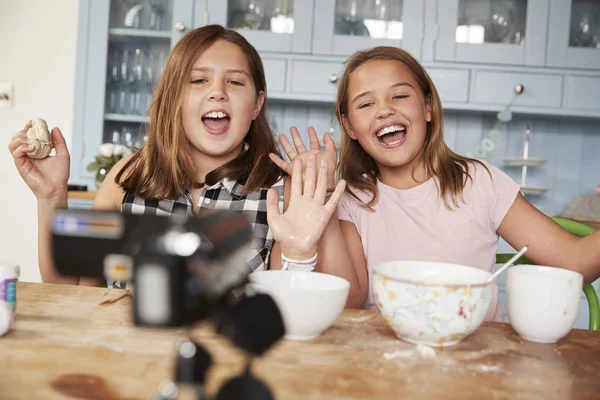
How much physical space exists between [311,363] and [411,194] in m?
0.80

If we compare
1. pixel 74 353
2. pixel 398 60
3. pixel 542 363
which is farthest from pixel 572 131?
pixel 74 353

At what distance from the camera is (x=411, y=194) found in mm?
1388

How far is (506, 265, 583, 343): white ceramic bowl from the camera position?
2.50ft

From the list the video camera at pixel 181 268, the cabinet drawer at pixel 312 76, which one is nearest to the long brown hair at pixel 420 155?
the video camera at pixel 181 268

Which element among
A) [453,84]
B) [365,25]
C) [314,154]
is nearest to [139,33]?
[365,25]

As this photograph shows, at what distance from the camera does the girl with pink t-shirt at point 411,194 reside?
129 cm

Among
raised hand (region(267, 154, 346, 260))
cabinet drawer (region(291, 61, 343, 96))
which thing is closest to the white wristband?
raised hand (region(267, 154, 346, 260))

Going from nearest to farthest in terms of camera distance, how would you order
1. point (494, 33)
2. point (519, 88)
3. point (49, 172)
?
point (49, 172)
point (519, 88)
point (494, 33)

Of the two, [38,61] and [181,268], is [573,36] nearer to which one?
[38,61]

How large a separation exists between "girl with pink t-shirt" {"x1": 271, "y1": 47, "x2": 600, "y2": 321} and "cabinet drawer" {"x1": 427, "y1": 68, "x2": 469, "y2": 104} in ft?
3.76

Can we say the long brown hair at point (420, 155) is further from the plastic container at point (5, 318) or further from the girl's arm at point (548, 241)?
the plastic container at point (5, 318)

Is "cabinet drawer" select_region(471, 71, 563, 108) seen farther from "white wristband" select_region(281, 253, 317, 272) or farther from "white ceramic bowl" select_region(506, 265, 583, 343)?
"white ceramic bowl" select_region(506, 265, 583, 343)

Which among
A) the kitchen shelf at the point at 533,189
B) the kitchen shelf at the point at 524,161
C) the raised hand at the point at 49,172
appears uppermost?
the kitchen shelf at the point at 524,161

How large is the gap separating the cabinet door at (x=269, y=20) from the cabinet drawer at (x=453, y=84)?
23.0 inches
